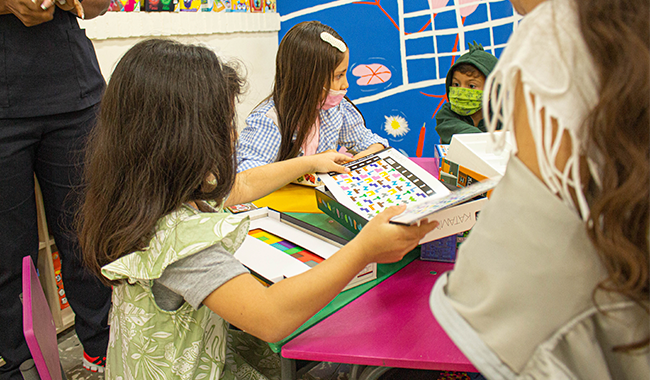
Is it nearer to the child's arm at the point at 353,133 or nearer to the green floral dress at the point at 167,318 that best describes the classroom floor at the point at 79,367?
the green floral dress at the point at 167,318

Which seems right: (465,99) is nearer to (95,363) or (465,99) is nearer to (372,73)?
(372,73)

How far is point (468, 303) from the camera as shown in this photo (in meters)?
0.45

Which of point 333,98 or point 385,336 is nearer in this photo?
point 385,336

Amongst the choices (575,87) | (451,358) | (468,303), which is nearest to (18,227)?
(451,358)

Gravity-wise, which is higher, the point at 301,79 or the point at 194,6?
the point at 194,6

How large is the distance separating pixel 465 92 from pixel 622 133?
1633mm

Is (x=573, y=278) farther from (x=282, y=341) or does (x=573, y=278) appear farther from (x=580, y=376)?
(x=282, y=341)

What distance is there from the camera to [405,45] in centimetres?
306

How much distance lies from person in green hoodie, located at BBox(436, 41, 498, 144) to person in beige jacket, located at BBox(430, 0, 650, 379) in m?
1.53

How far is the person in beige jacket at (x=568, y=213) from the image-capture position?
37 cm

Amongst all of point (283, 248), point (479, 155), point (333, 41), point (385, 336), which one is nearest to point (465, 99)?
point (333, 41)

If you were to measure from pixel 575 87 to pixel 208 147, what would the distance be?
0.60 meters

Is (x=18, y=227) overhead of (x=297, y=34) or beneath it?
beneath

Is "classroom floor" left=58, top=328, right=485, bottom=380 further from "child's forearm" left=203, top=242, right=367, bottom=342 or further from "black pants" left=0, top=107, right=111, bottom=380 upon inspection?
"child's forearm" left=203, top=242, right=367, bottom=342
